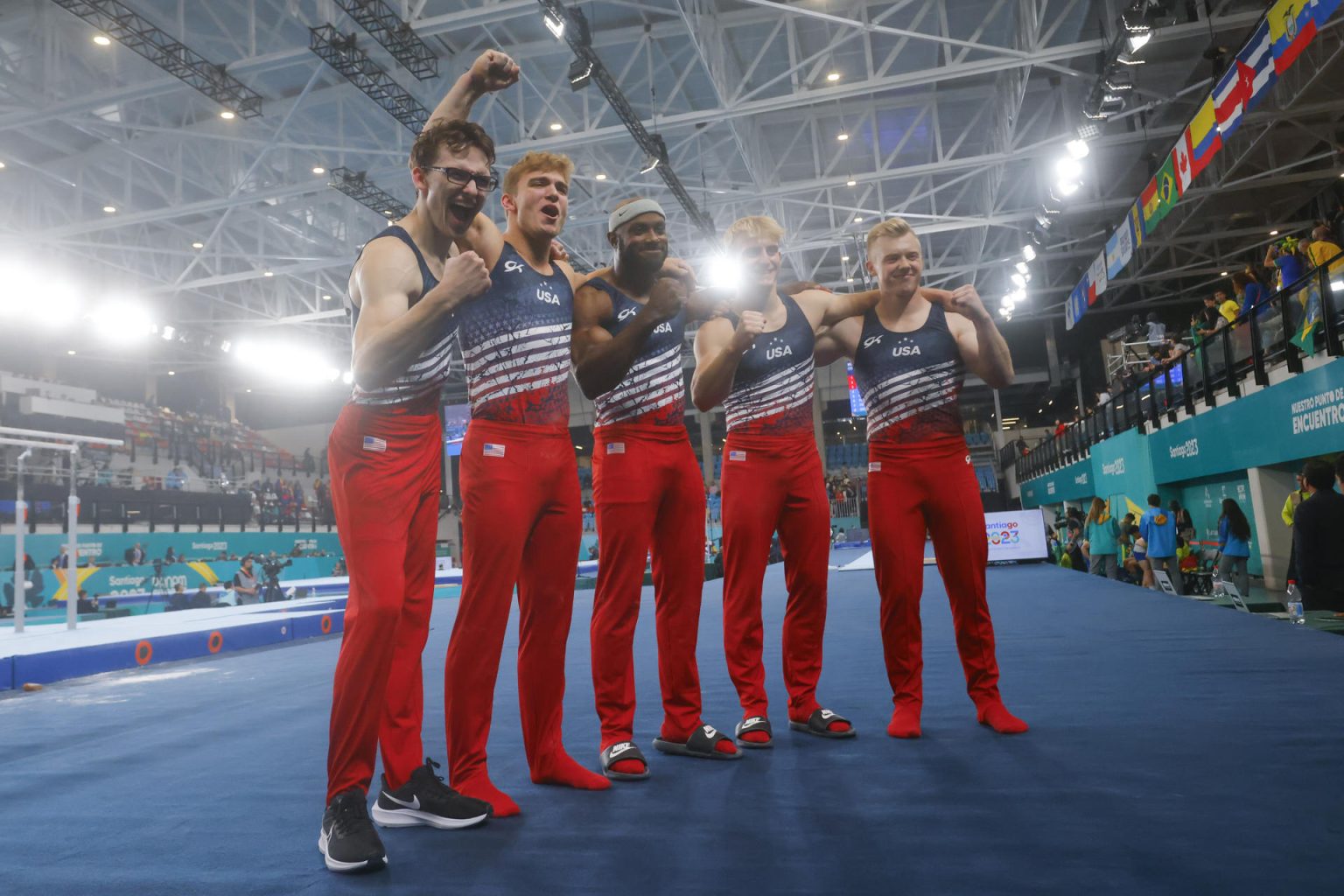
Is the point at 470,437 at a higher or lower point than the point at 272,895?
higher

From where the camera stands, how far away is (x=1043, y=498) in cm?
2305

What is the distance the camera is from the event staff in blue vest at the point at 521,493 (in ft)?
7.61

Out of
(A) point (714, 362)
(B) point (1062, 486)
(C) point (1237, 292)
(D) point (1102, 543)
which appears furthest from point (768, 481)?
(B) point (1062, 486)

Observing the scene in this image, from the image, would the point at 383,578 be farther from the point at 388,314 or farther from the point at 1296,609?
the point at 1296,609

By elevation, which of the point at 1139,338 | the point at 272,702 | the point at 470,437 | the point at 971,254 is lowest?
the point at 272,702

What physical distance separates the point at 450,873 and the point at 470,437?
1.13 meters

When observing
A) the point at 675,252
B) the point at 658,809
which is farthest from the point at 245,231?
the point at 658,809

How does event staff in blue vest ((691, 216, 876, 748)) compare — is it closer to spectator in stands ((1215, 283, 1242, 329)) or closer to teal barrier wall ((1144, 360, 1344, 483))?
teal barrier wall ((1144, 360, 1344, 483))

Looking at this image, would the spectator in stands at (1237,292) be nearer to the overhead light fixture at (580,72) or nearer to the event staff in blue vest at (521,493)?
the overhead light fixture at (580,72)

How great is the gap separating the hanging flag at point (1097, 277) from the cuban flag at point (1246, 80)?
201 inches

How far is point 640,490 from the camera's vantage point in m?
2.72

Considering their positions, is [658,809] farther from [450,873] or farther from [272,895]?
[272,895]

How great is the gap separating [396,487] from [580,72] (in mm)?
9756

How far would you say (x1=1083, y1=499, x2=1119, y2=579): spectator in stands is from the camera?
1136 centimetres
